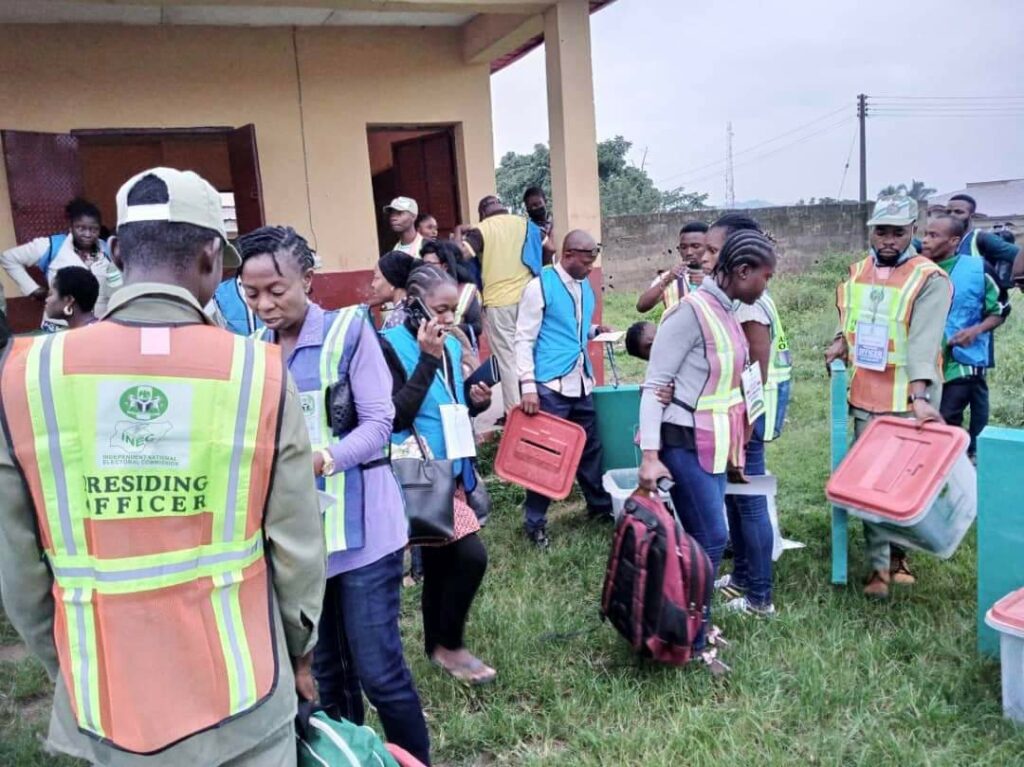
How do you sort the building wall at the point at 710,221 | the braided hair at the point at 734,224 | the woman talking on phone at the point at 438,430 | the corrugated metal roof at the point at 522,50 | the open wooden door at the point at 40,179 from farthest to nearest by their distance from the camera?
1. the building wall at the point at 710,221
2. the corrugated metal roof at the point at 522,50
3. the open wooden door at the point at 40,179
4. the braided hair at the point at 734,224
5. the woman talking on phone at the point at 438,430

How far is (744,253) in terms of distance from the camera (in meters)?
3.19

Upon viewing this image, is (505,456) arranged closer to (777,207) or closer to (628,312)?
(628,312)

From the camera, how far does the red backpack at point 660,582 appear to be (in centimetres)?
312

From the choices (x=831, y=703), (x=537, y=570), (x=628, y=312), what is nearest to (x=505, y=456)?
(x=537, y=570)

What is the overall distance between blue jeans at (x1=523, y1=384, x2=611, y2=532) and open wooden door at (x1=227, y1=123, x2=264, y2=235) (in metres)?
3.89

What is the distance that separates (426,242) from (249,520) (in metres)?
4.13

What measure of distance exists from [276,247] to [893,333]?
2.83 metres

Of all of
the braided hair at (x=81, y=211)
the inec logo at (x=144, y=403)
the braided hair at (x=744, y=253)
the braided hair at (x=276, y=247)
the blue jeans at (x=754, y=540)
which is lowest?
the blue jeans at (x=754, y=540)

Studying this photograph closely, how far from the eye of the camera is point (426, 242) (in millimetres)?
5504

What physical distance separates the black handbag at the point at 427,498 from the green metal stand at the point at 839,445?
1858 millimetres

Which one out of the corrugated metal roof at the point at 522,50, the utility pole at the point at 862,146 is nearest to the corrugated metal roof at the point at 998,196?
the utility pole at the point at 862,146

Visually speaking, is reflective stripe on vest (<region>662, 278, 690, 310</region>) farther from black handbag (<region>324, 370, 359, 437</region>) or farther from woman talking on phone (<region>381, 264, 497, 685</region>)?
black handbag (<region>324, 370, 359, 437</region>)

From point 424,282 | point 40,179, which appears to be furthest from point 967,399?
point 40,179

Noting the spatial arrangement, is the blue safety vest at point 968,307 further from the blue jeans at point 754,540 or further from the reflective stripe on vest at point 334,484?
the reflective stripe on vest at point 334,484
